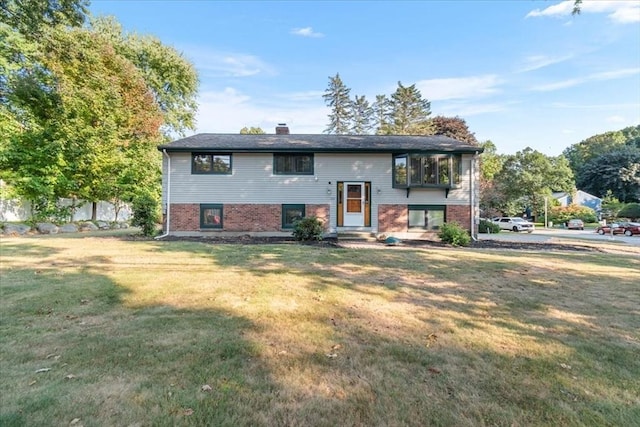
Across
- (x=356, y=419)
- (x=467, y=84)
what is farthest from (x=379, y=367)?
(x=467, y=84)

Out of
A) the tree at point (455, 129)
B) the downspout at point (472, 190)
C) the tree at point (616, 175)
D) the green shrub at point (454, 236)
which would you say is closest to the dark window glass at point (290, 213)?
the green shrub at point (454, 236)

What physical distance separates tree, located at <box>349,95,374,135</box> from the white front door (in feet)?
96.5

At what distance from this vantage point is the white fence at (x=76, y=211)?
16422mm

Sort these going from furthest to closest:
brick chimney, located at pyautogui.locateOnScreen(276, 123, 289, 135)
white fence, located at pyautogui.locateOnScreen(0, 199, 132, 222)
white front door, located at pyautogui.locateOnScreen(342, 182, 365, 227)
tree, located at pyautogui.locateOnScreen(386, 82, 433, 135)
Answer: tree, located at pyautogui.locateOnScreen(386, 82, 433, 135) < brick chimney, located at pyautogui.locateOnScreen(276, 123, 289, 135) < white fence, located at pyautogui.locateOnScreen(0, 199, 132, 222) < white front door, located at pyautogui.locateOnScreen(342, 182, 365, 227)

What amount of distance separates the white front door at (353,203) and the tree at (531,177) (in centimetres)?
2852

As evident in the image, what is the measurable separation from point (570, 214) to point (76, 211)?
50.2m

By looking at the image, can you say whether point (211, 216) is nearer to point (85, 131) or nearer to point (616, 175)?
point (85, 131)

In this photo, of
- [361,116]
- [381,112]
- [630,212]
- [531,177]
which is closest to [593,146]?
[630,212]

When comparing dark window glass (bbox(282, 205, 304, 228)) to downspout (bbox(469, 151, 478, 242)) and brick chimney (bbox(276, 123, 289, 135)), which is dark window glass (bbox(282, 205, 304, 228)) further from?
→ downspout (bbox(469, 151, 478, 242))

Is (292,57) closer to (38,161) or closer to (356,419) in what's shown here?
(38,161)

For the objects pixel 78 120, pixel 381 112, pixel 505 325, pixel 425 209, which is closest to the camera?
pixel 505 325

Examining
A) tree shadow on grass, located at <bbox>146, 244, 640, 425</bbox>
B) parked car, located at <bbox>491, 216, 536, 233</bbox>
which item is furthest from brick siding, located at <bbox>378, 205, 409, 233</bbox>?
parked car, located at <bbox>491, 216, 536, 233</bbox>

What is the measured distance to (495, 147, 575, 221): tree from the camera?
39.2 meters

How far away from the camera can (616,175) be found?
49.6 meters
